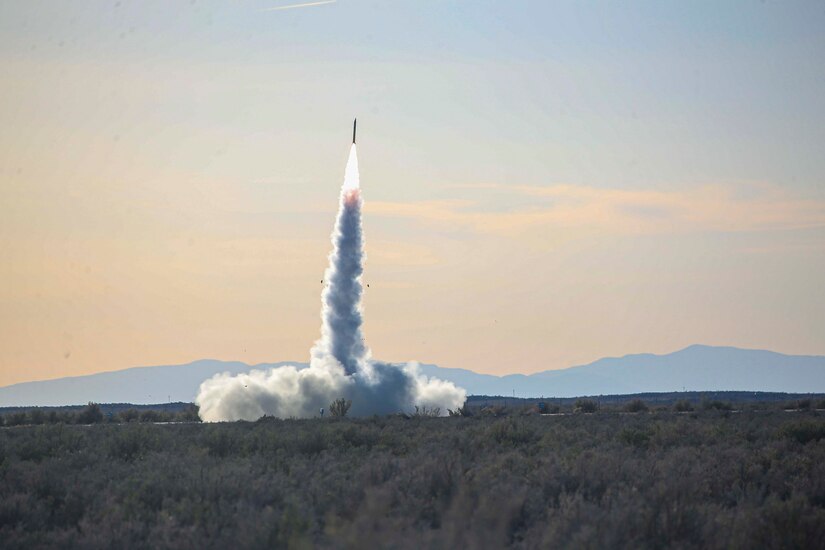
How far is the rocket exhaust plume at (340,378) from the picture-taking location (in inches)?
2349

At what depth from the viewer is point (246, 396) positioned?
6353 centimetres

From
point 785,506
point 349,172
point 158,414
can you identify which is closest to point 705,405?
point 349,172

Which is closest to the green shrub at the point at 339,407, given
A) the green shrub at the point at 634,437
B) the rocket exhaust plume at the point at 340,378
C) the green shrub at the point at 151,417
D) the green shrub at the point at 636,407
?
the rocket exhaust plume at the point at 340,378

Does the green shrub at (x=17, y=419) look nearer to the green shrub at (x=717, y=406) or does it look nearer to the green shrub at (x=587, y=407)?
the green shrub at (x=587, y=407)

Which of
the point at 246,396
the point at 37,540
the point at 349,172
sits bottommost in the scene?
the point at 37,540

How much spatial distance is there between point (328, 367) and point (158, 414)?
54.8ft

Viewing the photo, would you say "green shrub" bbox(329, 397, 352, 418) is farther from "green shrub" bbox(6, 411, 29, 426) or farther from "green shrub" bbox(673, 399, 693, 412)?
"green shrub" bbox(673, 399, 693, 412)

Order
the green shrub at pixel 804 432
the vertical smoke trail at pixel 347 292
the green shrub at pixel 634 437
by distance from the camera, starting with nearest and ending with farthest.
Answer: the green shrub at pixel 634 437 → the green shrub at pixel 804 432 → the vertical smoke trail at pixel 347 292

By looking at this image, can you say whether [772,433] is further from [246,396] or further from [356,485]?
[246,396]

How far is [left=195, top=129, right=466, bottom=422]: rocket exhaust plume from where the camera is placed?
2349 inches

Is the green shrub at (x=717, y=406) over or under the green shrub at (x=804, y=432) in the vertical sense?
over

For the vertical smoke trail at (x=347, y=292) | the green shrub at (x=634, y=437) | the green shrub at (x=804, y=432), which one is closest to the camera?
the green shrub at (x=634, y=437)

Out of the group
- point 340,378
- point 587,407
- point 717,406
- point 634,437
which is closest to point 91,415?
point 340,378

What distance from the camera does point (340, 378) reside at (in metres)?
63.9
